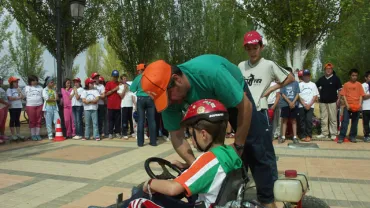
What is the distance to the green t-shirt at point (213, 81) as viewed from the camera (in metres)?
2.41

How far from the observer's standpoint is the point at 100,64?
156 feet

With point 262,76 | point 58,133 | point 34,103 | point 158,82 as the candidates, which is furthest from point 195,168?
point 34,103

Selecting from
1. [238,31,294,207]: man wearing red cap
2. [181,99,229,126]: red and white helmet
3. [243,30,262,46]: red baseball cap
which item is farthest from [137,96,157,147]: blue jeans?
[181,99,229,126]: red and white helmet

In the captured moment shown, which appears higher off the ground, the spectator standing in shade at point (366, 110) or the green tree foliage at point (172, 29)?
the green tree foliage at point (172, 29)

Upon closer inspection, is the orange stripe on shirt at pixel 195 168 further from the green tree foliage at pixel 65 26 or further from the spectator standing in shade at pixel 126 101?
the green tree foliage at pixel 65 26

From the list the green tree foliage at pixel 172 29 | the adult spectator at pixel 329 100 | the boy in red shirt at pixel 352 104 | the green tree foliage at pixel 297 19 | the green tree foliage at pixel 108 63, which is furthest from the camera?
A: the green tree foliage at pixel 108 63

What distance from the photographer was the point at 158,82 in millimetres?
2291

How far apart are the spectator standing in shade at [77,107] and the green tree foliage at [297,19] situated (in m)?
9.05

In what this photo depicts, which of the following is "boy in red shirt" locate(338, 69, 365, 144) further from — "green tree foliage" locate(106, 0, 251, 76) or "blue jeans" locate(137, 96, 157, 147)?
"green tree foliage" locate(106, 0, 251, 76)

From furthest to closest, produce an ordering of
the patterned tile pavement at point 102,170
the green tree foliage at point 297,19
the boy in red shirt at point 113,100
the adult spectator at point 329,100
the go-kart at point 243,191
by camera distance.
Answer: the green tree foliage at point 297,19
the boy in red shirt at point 113,100
the adult spectator at point 329,100
the patterned tile pavement at point 102,170
the go-kart at point 243,191

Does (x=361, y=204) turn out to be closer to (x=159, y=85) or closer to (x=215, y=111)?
(x=215, y=111)

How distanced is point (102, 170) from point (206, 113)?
428cm

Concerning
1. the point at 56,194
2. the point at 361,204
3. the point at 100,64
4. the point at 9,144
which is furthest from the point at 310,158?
the point at 100,64

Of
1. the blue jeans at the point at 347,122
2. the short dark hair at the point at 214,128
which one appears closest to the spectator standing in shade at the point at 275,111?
the blue jeans at the point at 347,122
